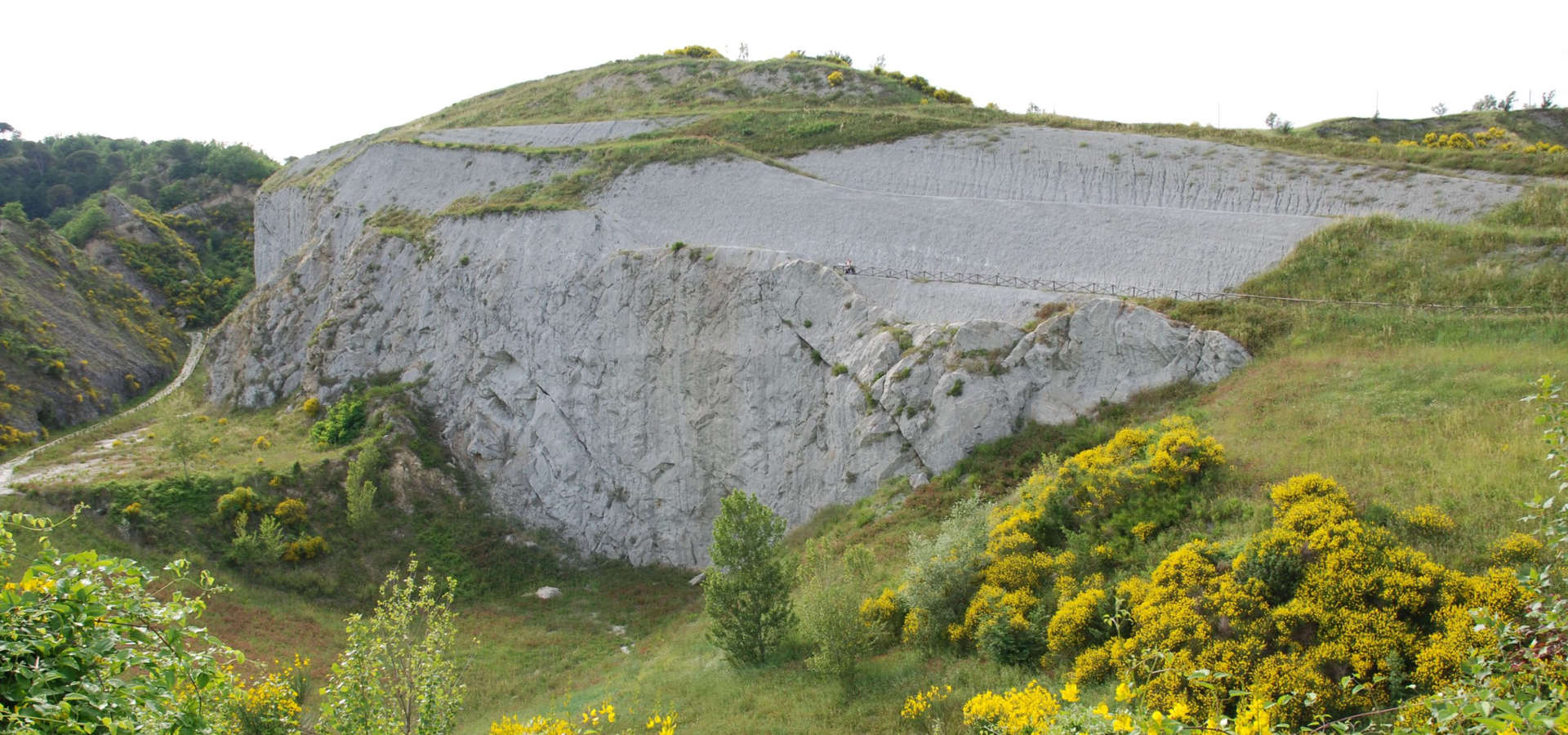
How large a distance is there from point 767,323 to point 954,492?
33.3 ft

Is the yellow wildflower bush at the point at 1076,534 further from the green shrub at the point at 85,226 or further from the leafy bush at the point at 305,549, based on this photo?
the green shrub at the point at 85,226

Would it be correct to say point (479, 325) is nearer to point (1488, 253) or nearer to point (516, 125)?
point (516, 125)

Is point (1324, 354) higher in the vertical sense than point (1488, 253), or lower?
lower

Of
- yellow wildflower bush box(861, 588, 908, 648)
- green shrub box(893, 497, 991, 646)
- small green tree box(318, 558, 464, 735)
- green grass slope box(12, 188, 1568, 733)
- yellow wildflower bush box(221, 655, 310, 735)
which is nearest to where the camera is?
small green tree box(318, 558, 464, 735)

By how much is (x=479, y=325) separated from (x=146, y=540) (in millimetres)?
13601

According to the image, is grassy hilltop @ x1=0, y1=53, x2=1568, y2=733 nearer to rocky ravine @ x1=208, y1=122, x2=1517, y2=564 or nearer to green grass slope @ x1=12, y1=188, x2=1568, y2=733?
green grass slope @ x1=12, y1=188, x2=1568, y2=733

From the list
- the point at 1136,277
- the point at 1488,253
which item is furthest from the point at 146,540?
the point at 1488,253

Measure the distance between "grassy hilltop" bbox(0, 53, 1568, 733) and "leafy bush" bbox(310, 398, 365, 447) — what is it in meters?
0.32

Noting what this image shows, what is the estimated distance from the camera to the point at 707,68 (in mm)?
60281

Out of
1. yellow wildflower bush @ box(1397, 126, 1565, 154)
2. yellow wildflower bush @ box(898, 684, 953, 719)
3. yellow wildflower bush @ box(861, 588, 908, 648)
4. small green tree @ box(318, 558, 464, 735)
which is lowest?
yellow wildflower bush @ box(861, 588, 908, 648)

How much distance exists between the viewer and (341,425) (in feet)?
112

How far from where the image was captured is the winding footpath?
32.3 metres

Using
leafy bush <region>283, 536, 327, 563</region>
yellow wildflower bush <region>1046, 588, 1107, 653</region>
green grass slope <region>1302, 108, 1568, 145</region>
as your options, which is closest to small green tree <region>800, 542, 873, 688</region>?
yellow wildflower bush <region>1046, 588, 1107, 653</region>

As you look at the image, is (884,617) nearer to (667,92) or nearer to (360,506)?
(360,506)
